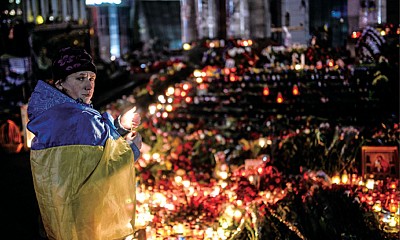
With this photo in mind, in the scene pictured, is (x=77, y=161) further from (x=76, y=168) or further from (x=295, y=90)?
(x=295, y=90)

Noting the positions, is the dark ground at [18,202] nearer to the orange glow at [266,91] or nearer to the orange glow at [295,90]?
the orange glow at [266,91]

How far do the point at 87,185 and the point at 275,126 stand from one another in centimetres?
678

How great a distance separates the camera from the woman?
3436 mm

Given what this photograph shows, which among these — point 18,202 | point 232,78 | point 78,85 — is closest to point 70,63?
point 78,85

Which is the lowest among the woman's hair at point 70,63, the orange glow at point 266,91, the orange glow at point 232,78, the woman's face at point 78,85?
the orange glow at point 266,91

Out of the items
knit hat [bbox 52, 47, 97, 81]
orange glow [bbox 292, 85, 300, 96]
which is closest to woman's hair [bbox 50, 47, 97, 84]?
knit hat [bbox 52, 47, 97, 81]

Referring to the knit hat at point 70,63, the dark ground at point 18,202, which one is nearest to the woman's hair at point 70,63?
the knit hat at point 70,63

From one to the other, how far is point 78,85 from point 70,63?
0.18 meters

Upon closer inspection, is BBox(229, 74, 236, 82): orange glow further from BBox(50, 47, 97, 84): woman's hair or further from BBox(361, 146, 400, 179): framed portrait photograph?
BBox(50, 47, 97, 84): woman's hair

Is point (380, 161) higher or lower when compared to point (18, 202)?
higher

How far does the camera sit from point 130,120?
384 centimetres

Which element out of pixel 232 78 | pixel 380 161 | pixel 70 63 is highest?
pixel 70 63

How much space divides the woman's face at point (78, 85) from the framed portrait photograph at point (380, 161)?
5.08 metres

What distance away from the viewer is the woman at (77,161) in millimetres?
3436
